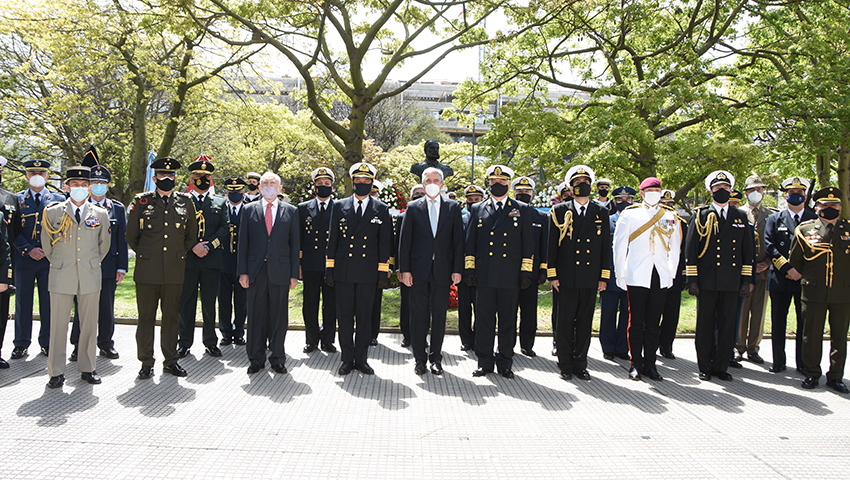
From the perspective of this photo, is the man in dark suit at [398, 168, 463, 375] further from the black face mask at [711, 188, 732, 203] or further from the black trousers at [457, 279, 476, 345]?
the black face mask at [711, 188, 732, 203]

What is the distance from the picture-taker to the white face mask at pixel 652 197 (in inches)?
249

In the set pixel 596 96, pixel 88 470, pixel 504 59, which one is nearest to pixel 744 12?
pixel 596 96

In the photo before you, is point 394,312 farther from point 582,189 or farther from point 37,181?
point 37,181

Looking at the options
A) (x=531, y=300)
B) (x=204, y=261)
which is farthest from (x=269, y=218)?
(x=531, y=300)

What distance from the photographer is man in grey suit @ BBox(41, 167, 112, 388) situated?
5.41 metres

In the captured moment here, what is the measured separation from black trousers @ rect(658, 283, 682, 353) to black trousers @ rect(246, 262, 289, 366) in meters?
4.97

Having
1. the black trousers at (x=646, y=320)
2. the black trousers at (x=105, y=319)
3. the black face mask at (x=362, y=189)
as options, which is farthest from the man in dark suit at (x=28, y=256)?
the black trousers at (x=646, y=320)

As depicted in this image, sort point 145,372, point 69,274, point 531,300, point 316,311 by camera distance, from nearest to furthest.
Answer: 1. point 69,274
2. point 145,372
3. point 531,300
4. point 316,311

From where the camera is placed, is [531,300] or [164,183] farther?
[531,300]

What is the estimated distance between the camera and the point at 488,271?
6184 mm

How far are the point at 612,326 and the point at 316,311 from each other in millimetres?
4213

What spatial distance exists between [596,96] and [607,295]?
8.80 metres

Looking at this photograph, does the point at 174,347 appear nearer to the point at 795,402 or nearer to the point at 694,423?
the point at 694,423

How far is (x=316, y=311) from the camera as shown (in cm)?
734
